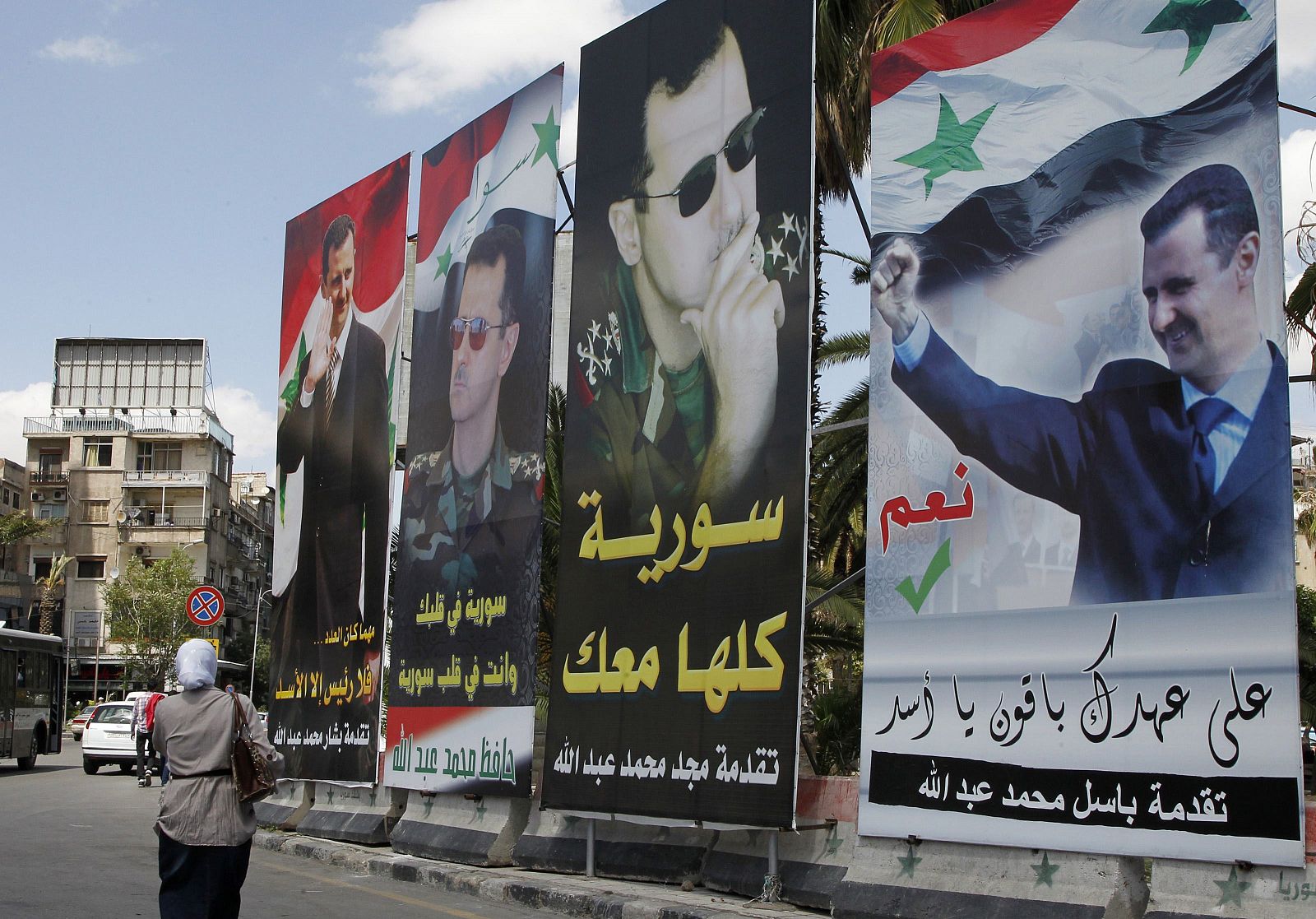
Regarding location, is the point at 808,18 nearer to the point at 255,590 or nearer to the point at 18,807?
the point at 18,807

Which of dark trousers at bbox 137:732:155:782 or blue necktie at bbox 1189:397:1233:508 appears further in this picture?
dark trousers at bbox 137:732:155:782

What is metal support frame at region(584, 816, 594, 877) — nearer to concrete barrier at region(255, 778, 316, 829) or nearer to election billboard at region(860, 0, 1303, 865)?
election billboard at region(860, 0, 1303, 865)

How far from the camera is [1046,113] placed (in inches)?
296

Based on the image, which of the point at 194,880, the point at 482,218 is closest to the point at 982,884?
the point at 194,880

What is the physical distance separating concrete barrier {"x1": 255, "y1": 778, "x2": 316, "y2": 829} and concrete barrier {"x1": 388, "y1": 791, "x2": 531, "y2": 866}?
7.90 feet

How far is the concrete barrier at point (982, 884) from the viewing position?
661 cm

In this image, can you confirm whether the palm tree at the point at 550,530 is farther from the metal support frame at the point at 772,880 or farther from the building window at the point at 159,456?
the building window at the point at 159,456

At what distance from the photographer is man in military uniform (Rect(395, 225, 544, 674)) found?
1118cm

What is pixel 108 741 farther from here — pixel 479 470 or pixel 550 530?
pixel 479 470

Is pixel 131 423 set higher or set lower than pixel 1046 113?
higher

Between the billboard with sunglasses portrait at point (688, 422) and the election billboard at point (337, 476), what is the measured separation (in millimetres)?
3762

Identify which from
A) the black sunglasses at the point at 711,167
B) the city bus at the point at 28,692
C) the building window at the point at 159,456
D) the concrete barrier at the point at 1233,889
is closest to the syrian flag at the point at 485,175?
the black sunglasses at the point at 711,167

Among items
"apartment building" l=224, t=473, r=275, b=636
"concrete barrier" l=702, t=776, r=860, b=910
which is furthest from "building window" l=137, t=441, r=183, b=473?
"concrete barrier" l=702, t=776, r=860, b=910

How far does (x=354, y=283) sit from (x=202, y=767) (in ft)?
32.6
